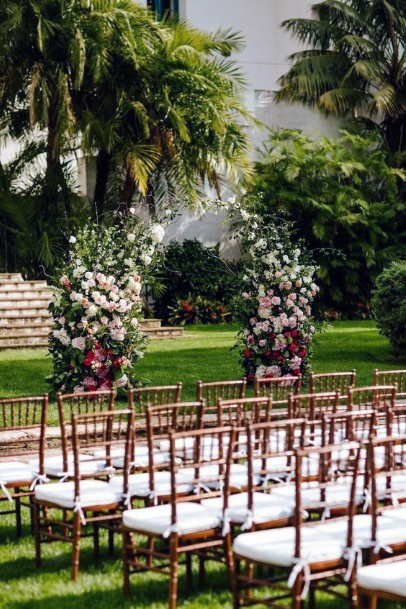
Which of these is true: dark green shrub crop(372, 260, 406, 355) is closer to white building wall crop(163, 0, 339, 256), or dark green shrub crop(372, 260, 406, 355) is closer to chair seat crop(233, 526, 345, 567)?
white building wall crop(163, 0, 339, 256)

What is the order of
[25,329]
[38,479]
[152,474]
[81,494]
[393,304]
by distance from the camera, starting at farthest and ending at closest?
[25,329] → [393,304] → [38,479] → [81,494] → [152,474]

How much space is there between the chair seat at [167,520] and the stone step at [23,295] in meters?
13.7

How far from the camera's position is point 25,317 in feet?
62.1

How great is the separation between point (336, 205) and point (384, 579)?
20.0 meters

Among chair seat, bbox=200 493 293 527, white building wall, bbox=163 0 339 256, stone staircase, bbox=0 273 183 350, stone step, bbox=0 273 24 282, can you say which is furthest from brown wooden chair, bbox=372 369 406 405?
white building wall, bbox=163 0 339 256

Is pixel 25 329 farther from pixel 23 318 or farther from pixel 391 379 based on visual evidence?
pixel 391 379

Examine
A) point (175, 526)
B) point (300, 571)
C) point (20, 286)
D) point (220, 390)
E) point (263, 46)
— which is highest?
point (263, 46)

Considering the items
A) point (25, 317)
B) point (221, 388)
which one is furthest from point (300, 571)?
point (25, 317)

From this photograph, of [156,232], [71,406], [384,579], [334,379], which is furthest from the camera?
[156,232]

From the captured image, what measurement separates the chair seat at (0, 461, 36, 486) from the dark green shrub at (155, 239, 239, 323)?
15.3 meters

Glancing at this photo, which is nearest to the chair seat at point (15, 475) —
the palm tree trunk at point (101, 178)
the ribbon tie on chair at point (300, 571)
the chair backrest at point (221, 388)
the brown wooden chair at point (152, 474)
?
the brown wooden chair at point (152, 474)

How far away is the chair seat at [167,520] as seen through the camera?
18.7ft

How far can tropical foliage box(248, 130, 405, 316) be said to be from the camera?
24438mm

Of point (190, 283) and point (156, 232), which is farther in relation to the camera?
point (190, 283)
